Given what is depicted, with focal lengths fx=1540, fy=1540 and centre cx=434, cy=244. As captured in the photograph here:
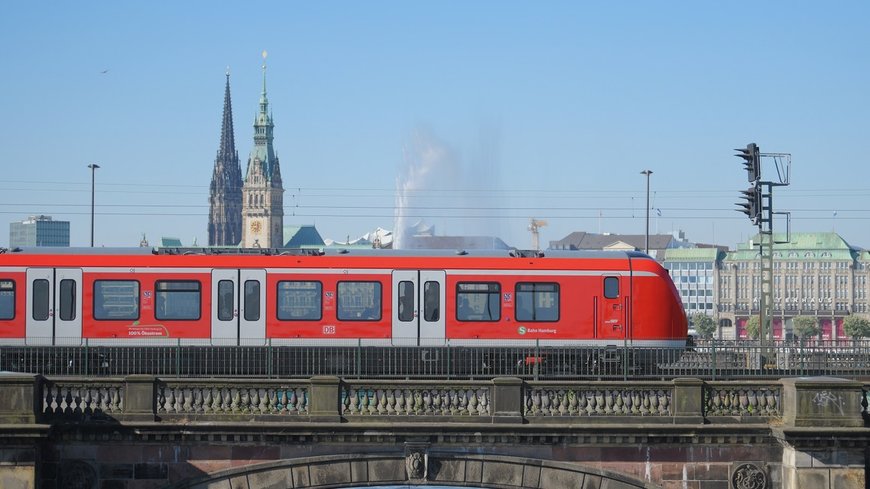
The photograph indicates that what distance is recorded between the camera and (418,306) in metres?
37.7

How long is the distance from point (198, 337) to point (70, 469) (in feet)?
41.3

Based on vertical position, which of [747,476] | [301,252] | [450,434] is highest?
[301,252]

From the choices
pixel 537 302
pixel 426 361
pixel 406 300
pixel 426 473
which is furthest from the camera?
pixel 537 302

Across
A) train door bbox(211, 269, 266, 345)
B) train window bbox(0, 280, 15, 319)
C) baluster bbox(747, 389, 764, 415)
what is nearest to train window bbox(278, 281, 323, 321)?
train door bbox(211, 269, 266, 345)

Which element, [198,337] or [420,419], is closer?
[420,419]

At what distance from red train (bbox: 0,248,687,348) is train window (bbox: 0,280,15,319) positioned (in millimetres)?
34

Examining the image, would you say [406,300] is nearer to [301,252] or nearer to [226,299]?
[301,252]

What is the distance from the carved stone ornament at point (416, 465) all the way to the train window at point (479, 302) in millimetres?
12648

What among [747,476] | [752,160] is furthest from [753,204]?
[747,476]

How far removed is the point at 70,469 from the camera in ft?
81.3

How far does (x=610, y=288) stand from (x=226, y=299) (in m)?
9.50

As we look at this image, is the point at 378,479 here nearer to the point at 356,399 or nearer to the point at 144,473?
the point at 356,399

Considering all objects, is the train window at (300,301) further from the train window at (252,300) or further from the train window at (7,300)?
the train window at (7,300)

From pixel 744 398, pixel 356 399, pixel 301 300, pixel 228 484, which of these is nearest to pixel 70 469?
pixel 228 484
